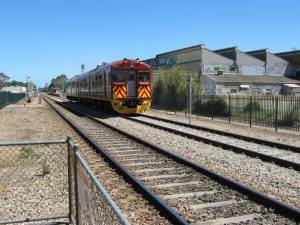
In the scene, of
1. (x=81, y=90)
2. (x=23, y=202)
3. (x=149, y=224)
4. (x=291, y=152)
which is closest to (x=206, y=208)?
(x=149, y=224)

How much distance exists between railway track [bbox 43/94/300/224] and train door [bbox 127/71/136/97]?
15.3m

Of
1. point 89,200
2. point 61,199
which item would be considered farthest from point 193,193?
point 89,200

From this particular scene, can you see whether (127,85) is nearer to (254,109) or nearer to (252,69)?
(254,109)

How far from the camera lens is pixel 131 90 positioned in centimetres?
2812

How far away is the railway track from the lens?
6789 mm

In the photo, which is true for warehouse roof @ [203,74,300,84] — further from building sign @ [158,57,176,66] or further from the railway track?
the railway track

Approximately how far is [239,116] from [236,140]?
9.84 m

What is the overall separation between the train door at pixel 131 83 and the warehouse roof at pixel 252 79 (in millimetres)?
40657

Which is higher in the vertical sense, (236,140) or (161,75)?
(161,75)

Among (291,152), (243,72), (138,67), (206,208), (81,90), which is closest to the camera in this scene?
(206,208)

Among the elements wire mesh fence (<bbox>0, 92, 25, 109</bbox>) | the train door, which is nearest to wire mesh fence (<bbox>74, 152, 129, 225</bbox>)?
the train door

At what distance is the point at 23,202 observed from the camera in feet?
26.1

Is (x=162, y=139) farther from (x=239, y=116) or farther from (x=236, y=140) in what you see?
(x=239, y=116)

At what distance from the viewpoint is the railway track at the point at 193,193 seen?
679 cm
